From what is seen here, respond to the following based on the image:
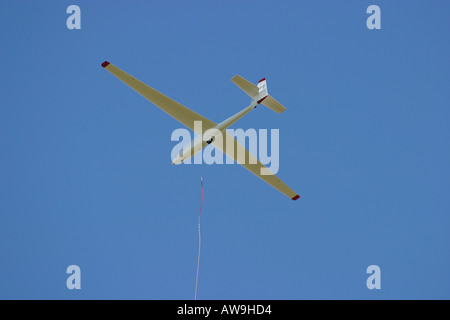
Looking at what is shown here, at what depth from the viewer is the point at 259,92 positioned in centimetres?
1939

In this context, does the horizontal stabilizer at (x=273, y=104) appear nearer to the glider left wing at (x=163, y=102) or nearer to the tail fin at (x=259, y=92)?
the tail fin at (x=259, y=92)

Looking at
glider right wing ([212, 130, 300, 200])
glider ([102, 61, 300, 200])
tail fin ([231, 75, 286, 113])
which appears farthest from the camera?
glider right wing ([212, 130, 300, 200])

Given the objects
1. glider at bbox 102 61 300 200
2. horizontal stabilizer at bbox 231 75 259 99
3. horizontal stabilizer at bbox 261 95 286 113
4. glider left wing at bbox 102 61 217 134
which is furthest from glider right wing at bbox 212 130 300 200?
horizontal stabilizer at bbox 261 95 286 113

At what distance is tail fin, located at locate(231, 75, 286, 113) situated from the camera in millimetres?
19219

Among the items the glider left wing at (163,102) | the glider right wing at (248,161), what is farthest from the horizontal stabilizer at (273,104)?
the glider left wing at (163,102)

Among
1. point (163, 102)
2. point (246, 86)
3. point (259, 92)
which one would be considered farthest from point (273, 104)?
point (163, 102)

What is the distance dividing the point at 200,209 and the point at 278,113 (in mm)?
4795

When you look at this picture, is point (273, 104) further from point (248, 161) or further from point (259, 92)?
point (248, 161)

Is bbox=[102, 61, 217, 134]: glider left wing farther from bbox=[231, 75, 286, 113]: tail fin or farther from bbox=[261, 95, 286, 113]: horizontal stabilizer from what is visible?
bbox=[261, 95, 286, 113]: horizontal stabilizer
